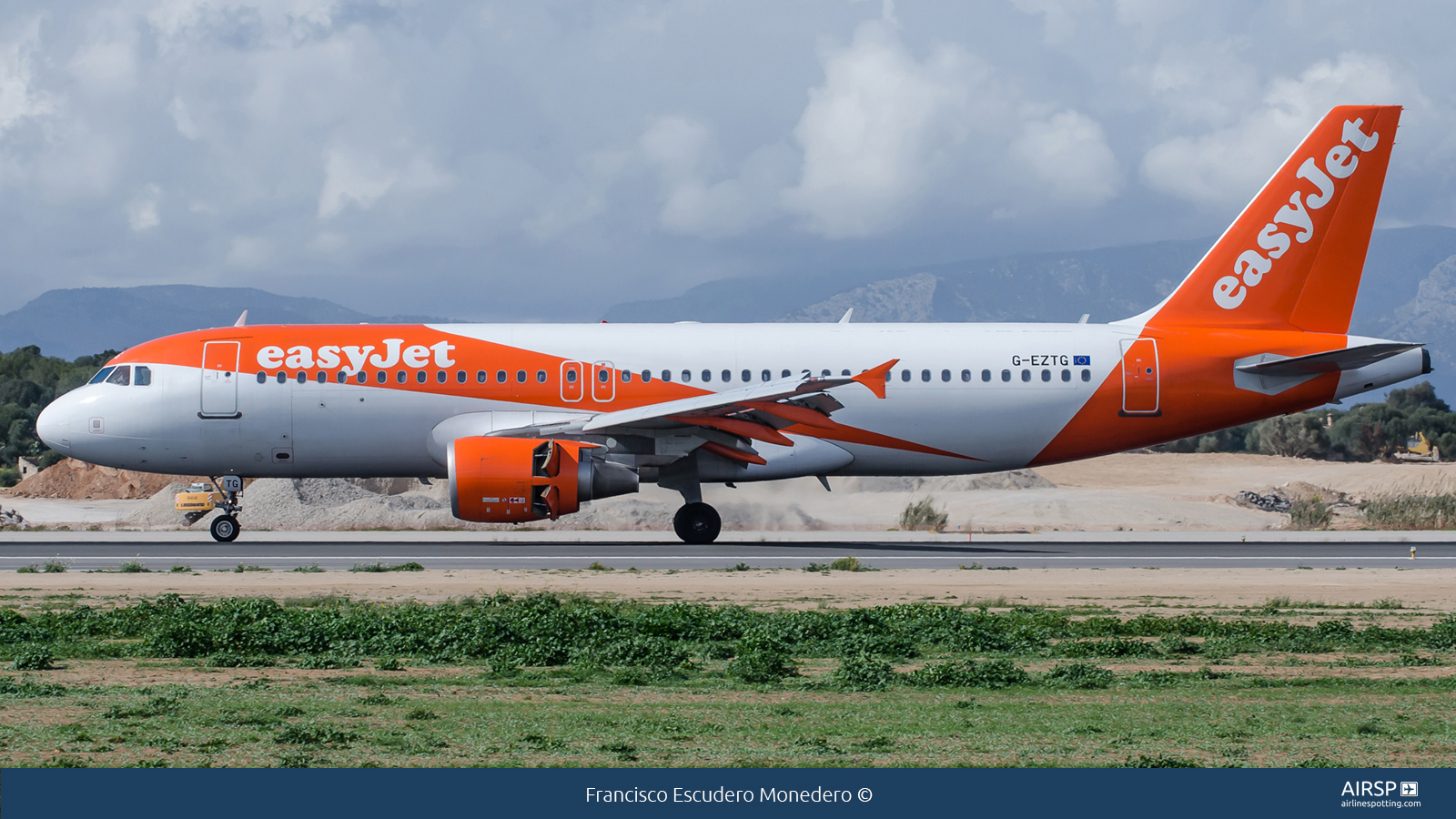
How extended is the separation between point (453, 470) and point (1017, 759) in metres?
17.4

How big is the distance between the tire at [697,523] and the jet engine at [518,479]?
2514 mm

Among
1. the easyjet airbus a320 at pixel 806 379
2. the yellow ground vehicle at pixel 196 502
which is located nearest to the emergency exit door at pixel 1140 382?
the easyjet airbus a320 at pixel 806 379

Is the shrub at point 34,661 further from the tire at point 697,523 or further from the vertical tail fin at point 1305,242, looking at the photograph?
the vertical tail fin at point 1305,242

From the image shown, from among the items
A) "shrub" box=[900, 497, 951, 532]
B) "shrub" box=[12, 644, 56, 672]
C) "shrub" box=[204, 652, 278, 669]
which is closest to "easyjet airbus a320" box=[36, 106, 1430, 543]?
"shrub" box=[900, 497, 951, 532]

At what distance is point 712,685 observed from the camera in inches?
473

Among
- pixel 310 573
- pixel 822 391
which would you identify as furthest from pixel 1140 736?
pixel 822 391

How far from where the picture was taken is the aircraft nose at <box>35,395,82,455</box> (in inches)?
1102

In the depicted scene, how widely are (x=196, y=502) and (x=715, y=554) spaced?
22419 millimetres

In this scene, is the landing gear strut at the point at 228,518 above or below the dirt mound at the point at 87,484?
below

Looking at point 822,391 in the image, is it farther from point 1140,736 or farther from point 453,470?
point 1140,736

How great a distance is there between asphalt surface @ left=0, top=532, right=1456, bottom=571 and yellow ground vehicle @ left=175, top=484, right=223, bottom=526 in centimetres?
1127

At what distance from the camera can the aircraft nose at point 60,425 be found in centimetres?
2800

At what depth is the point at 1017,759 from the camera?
29.2 feet

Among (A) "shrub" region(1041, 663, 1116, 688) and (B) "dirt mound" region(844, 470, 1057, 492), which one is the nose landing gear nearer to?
(B) "dirt mound" region(844, 470, 1057, 492)
